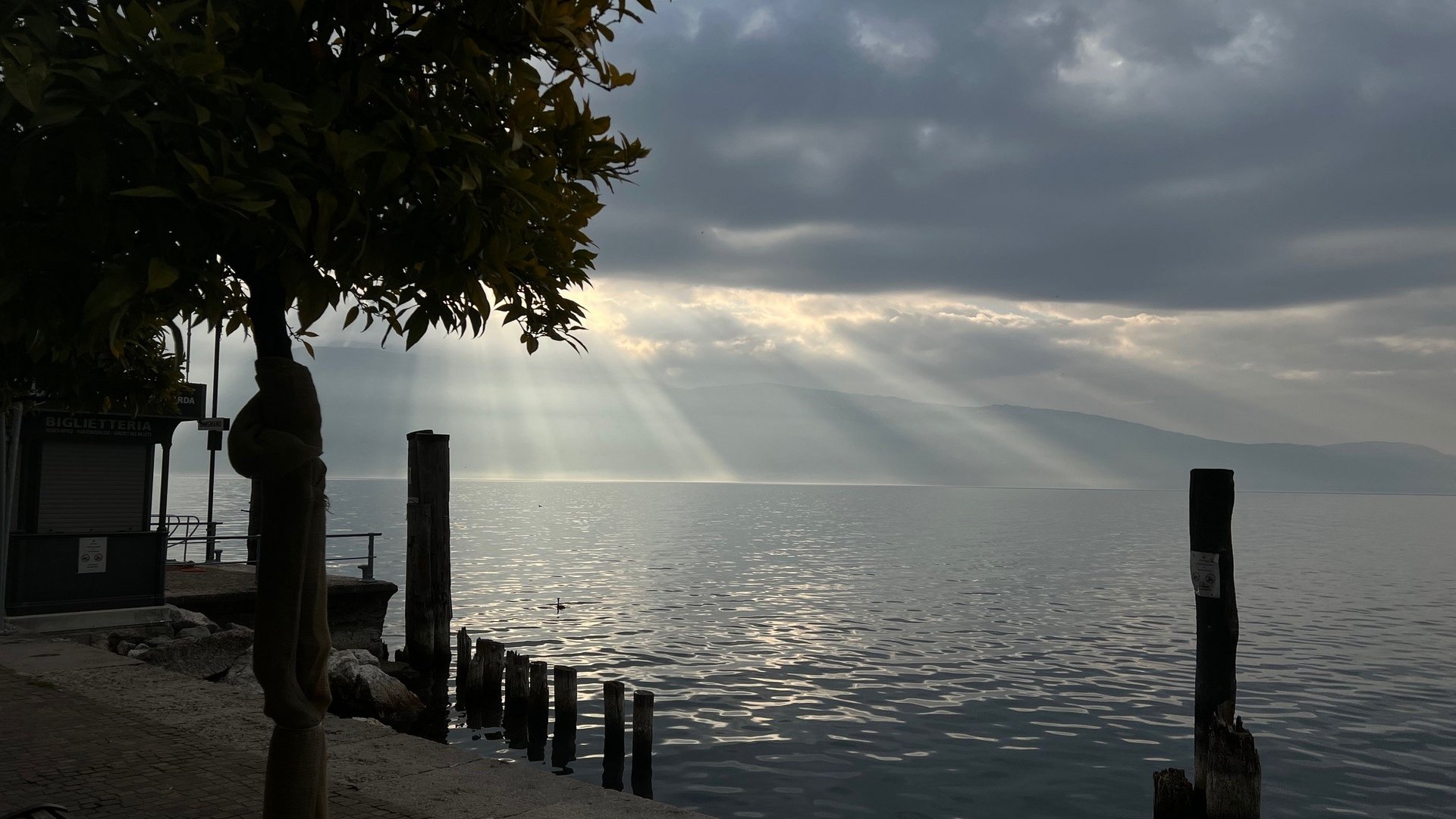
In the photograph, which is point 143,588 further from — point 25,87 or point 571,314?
point 25,87

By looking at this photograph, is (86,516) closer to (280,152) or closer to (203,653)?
(203,653)

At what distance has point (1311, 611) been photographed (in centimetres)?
3700

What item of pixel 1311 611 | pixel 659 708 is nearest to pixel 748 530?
pixel 1311 611

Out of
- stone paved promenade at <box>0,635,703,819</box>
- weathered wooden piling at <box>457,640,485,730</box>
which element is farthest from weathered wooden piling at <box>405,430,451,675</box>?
stone paved promenade at <box>0,635,703,819</box>

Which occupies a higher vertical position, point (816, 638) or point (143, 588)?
point (143, 588)

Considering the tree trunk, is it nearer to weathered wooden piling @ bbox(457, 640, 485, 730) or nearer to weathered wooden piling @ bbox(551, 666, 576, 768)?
weathered wooden piling @ bbox(551, 666, 576, 768)

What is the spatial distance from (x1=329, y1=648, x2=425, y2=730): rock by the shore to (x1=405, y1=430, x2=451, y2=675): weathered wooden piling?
14.1ft

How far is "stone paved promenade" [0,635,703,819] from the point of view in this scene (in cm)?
720

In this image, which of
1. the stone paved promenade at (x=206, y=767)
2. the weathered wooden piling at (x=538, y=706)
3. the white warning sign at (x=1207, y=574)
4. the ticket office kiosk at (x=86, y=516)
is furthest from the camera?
the ticket office kiosk at (x=86, y=516)

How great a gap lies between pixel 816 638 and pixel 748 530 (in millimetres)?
74302

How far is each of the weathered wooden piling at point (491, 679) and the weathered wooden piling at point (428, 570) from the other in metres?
3.11

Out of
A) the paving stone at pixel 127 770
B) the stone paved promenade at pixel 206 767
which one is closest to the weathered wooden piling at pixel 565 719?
the stone paved promenade at pixel 206 767

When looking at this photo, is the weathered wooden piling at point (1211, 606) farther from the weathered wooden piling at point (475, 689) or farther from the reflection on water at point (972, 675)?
the weathered wooden piling at point (475, 689)

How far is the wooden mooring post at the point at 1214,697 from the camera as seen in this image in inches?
431
